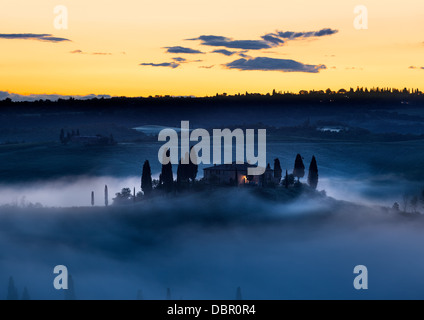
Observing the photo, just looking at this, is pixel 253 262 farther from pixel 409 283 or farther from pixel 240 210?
pixel 409 283

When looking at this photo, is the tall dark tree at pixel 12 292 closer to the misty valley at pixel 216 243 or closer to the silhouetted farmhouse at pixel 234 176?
the misty valley at pixel 216 243

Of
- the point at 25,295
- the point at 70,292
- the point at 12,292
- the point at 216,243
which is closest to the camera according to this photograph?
the point at 25,295

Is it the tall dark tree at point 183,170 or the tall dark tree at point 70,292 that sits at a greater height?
the tall dark tree at point 183,170

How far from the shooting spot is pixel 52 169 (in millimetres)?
178125

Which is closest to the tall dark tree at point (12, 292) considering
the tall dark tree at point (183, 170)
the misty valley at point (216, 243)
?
the misty valley at point (216, 243)

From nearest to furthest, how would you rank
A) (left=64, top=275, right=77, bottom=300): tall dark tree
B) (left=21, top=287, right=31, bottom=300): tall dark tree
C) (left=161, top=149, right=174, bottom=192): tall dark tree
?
(left=21, top=287, right=31, bottom=300): tall dark tree < (left=64, top=275, right=77, bottom=300): tall dark tree < (left=161, top=149, right=174, bottom=192): tall dark tree

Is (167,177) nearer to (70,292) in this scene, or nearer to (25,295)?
(70,292)

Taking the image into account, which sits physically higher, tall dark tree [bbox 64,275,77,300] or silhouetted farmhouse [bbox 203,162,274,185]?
silhouetted farmhouse [bbox 203,162,274,185]

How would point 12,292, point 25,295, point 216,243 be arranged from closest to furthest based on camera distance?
point 25,295
point 12,292
point 216,243

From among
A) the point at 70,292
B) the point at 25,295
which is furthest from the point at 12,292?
the point at 70,292

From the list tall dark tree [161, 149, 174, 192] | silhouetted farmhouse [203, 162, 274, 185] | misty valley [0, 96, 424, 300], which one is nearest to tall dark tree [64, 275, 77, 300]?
misty valley [0, 96, 424, 300]

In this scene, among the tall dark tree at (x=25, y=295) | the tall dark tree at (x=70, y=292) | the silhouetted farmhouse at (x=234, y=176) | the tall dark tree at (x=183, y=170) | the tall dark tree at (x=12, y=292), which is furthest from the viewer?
the silhouetted farmhouse at (x=234, y=176)

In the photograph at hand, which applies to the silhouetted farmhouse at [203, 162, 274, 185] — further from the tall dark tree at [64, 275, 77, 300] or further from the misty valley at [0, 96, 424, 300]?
the tall dark tree at [64, 275, 77, 300]

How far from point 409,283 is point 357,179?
105258 millimetres
